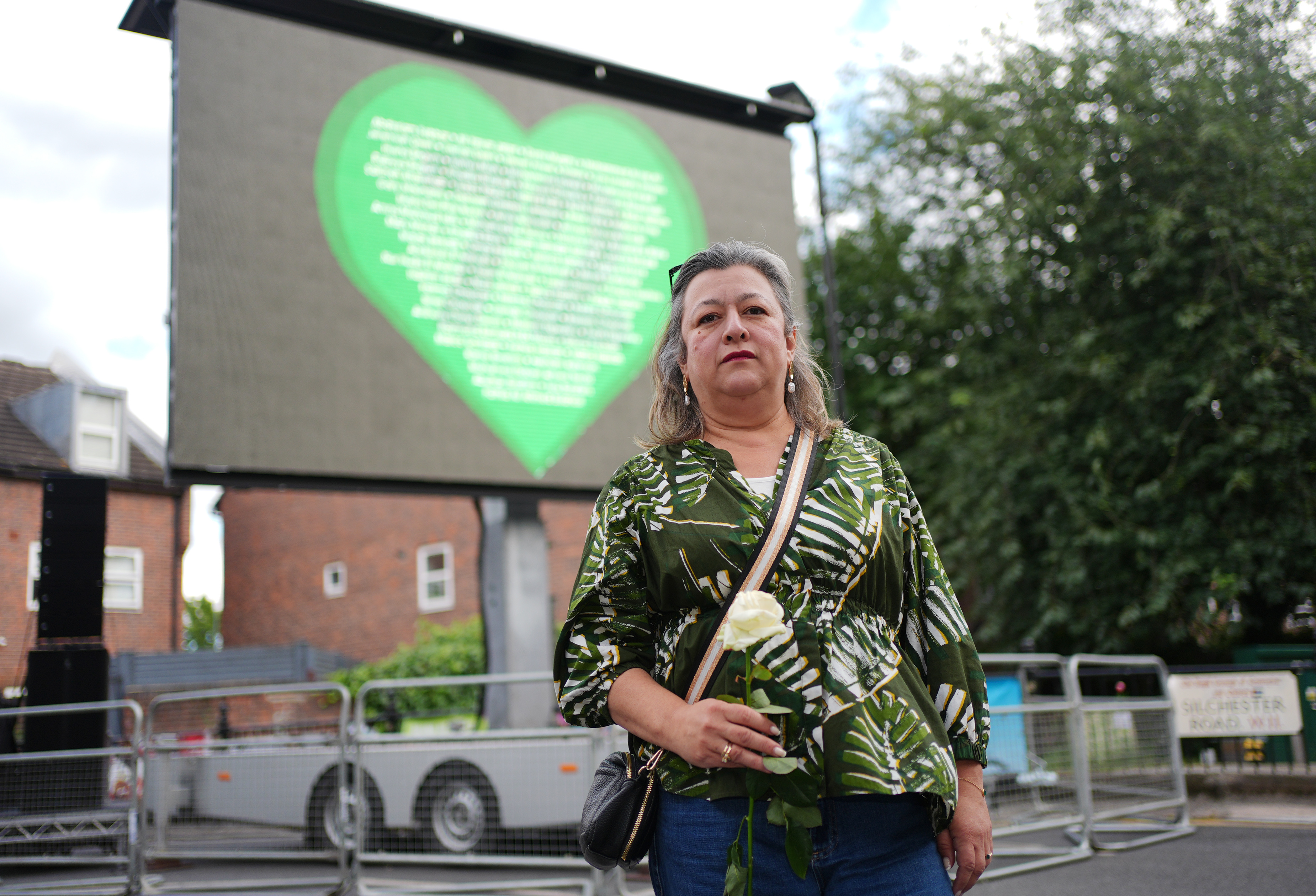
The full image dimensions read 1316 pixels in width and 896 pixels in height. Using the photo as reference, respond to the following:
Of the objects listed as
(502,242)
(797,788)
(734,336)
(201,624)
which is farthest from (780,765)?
(201,624)

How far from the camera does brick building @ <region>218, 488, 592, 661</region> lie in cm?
2080

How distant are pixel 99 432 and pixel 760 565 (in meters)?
21.0

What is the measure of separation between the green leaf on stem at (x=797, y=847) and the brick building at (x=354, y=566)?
1691 centimetres

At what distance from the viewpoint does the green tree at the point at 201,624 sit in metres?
40.2

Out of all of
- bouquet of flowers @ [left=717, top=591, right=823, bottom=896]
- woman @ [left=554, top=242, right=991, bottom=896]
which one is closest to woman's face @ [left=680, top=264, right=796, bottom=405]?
woman @ [left=554, top=242, right=991, bottom=896]

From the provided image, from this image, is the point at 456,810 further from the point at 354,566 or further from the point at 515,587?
the point at 354,566

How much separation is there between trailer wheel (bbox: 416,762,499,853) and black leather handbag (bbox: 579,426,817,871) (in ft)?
15.5

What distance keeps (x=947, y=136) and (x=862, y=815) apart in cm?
1534

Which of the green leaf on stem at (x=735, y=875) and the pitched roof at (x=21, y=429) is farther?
the pitched roof at (x=21, y=429)

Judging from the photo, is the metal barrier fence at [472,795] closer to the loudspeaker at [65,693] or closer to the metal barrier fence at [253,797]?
the metal barrier fence at [253,797]

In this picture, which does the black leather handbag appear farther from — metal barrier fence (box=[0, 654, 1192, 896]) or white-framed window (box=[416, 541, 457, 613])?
white-framed window (box=[416, 541, 457, 613])

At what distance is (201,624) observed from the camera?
41375 millimetres

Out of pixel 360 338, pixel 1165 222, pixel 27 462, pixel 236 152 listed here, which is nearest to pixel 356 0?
pixel 236 152

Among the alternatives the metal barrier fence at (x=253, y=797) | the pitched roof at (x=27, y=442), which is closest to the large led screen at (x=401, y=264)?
the metal barrier fence at (x=253, y=797)
